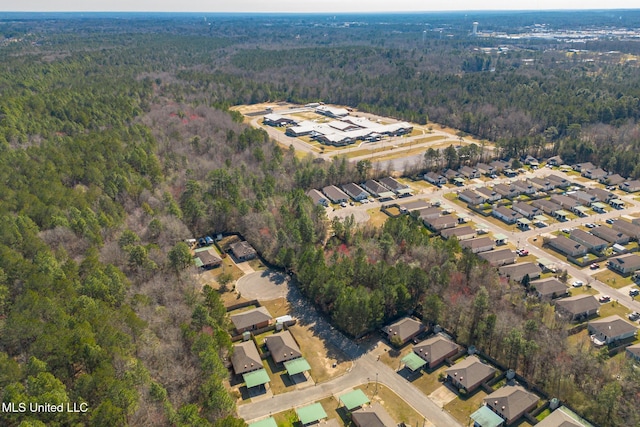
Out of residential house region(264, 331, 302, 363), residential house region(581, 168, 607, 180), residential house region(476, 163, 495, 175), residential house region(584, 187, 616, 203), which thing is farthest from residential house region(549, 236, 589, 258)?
residential house region(264, 331, 302, 363)

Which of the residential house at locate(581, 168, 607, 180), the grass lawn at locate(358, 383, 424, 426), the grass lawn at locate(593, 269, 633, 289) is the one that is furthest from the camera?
the residential house at locate(581, 168, 607, 180)

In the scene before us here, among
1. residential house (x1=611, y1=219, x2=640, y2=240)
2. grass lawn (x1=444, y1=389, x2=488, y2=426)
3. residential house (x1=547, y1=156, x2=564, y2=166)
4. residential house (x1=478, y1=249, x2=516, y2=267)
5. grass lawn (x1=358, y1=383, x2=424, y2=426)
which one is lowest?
grass lawn (x1=444, y1=389, x2=488, y2=426)

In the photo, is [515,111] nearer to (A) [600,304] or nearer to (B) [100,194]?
(A) [600,304]

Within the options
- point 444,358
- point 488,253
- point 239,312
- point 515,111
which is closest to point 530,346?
point 444,358

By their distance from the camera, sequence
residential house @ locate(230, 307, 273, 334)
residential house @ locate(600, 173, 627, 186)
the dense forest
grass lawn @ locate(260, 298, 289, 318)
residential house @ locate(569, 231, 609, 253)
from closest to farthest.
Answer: the dense forest, residential house @ locate(230, 307, 273, 334), grass lawn @ locate(260, 298, 289, 318), residential house @ locate(569, 231, 609, 253), residential house @ locate(600, 173, 627, 186)

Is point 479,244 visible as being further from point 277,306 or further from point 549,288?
point 277,306

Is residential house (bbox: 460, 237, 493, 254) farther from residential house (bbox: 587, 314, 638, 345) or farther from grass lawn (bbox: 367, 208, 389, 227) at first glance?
residential house (bbox: 587, 314, 638, 345)
